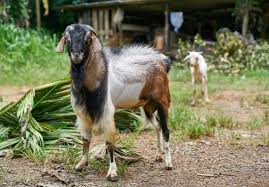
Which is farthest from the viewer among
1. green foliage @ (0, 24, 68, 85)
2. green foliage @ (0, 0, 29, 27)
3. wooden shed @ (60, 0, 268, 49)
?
green foliage @ (0, 0, 29, 27)

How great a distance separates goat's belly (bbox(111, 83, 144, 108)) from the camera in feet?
15.5

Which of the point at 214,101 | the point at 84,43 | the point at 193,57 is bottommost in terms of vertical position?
the point at 214,101

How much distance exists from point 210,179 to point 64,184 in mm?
1323

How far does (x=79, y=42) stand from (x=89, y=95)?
505mm

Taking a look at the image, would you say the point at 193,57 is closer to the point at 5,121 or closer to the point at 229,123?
the point at 229,123

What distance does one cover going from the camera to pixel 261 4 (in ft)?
53.1

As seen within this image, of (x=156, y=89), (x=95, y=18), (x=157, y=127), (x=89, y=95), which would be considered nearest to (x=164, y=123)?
(x=157, y=127)

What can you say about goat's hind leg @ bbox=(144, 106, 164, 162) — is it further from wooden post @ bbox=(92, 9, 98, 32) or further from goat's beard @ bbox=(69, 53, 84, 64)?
wooden post @ bbox=(92, 9, 98, 32)

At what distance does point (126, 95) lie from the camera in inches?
189

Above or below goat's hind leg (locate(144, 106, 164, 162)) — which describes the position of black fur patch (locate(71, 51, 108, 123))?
above

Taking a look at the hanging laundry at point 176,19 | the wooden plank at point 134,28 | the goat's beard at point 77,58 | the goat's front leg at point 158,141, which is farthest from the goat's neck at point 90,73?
the hanging laundry at point 176,19

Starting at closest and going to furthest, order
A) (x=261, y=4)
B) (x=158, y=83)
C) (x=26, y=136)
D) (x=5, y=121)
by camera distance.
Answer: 1. (x=158, y=83)
2. (x=26, y=136)
3. (x=5, y=121)
4. (x=261, y=4)

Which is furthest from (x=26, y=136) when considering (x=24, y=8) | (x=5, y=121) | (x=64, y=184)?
(x=24, y=8)

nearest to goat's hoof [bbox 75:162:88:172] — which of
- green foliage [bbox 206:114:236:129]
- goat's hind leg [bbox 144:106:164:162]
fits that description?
goat's hind leg [bbox 144:106:164:162]
